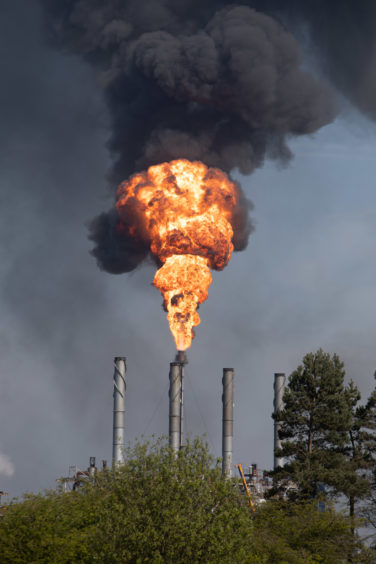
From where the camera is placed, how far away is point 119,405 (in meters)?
88.8

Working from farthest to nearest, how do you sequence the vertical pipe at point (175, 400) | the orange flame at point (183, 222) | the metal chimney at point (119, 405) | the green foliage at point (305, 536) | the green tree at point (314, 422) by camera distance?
the vertical pipe at point (175, 400) → the orange flame at point (183, 222) → the metal chimney at point (119, 405) → the green tree at point (314, 422) → the green foliage at point (305, 536)

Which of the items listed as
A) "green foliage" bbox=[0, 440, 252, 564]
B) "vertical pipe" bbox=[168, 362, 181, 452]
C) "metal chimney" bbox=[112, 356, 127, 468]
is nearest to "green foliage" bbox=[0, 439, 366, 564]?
"green foliage" bbox=[0, 440, 252, 564]

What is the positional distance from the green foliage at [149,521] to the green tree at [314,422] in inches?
406

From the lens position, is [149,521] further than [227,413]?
No

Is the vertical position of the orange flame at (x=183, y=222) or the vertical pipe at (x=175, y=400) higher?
the orange flame at (x=183, y=222)

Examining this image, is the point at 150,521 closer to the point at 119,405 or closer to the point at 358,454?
the point at 358,454

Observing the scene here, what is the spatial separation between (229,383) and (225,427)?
521 centimetres

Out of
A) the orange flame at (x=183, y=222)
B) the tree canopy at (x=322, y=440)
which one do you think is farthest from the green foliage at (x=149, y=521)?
the orange flame at (x=183, y=222)

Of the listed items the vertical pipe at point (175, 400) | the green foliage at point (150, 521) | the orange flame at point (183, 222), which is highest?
the orange flame at point (183, 222)

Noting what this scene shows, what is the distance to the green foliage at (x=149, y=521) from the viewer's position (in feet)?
121

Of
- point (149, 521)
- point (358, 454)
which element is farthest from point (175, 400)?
point (149, 521)

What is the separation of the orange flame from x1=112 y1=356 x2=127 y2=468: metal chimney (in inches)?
301

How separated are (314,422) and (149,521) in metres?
26.8

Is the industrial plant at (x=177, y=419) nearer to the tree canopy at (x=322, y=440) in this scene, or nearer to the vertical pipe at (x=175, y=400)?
the vertical pipe at (x=175, y=400)
